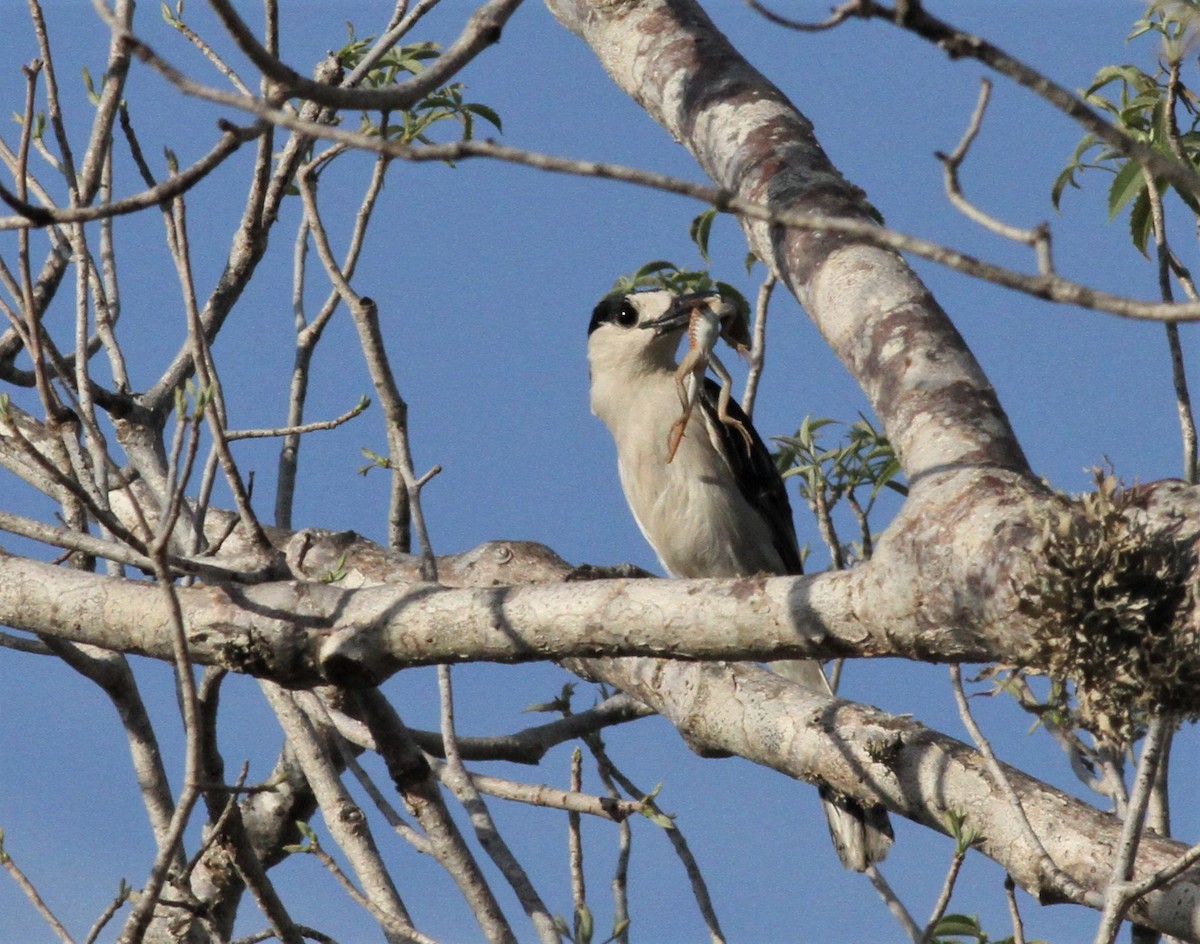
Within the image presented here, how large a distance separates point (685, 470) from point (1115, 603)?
4613 mm

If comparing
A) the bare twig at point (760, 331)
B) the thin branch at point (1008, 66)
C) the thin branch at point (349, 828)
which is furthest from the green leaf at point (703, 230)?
the thin branch at point (1008, 66)

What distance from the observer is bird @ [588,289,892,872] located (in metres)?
6.99

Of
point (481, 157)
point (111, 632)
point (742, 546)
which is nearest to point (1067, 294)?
point (481, 157)

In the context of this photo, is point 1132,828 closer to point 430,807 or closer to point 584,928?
point 584,928

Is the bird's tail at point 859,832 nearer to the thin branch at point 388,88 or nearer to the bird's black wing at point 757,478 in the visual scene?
the bird's black wing at point 757,478

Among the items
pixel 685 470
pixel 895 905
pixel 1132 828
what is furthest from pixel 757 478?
pixel 1132 828

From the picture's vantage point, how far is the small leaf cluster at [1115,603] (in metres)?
2.43

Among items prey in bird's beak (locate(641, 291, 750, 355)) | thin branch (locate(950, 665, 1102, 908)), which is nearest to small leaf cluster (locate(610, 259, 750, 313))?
prey in bird's beak (locate(641, 291, 750, 355))

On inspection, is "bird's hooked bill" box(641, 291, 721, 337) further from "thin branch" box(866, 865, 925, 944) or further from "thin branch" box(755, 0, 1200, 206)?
"thin branch" box(755, 0, 1200, 206)

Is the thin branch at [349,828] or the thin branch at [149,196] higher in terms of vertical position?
the thin branch at [149,196]

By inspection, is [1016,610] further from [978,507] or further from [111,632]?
[111,632]

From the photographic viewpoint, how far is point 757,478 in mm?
7258

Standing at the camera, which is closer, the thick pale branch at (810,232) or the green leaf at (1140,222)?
the thick pale branch at (810,232)

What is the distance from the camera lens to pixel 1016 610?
2.49m
